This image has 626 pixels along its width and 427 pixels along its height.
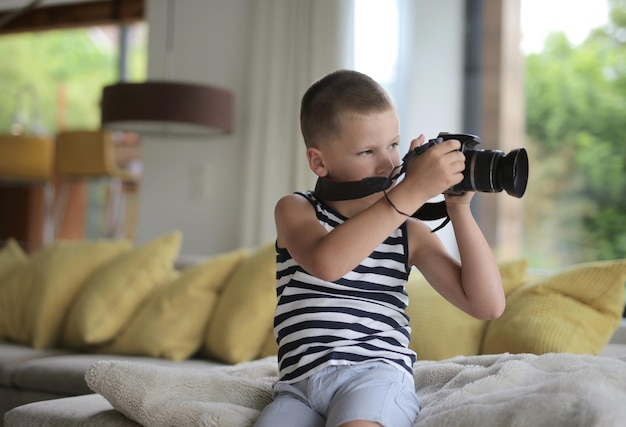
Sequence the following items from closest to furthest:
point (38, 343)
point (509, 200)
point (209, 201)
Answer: point (38, 343) → point (509, 200) → point (209, 201)

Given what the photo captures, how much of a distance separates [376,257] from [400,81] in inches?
101

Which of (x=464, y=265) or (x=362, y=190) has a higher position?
(x=362, y=190)

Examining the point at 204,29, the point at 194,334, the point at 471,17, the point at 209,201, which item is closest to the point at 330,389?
the point at 194,334

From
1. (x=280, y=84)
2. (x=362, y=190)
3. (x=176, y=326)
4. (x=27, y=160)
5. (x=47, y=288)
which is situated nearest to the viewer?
(x=362, y=190)

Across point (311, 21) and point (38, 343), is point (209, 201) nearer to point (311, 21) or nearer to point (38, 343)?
point (311, 21)

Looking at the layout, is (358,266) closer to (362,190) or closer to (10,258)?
(362,190)

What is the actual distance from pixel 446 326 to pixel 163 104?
1.79 meters

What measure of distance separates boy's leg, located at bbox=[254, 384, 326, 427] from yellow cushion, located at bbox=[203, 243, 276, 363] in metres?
1.24

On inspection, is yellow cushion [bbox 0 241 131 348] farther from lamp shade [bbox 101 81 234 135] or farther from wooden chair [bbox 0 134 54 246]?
wooden chair [bbox 0 134 54 246]

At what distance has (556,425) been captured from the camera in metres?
1.08

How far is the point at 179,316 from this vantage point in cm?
274

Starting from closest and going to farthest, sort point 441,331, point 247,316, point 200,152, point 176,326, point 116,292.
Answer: point 441,331 → point 247,316 → point 176,326 → point 116,292 → point 200,152

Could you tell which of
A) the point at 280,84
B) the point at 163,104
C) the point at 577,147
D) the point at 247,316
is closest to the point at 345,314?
the point at 247,316

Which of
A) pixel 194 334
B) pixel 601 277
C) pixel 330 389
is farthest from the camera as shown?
pixel 194 334
